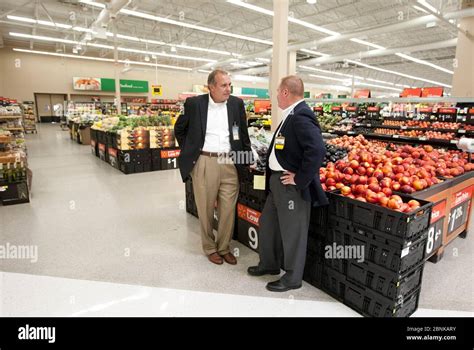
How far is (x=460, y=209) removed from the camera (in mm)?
3324

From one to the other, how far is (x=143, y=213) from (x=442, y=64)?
25.3 metres

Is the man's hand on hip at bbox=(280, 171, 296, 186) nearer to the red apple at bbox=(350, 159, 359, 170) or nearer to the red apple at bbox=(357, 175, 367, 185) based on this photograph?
the red apple at bbox=(357, 175, 367, 185)

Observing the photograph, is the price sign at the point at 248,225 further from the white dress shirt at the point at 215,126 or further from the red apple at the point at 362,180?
the red apple at the point at 362,180

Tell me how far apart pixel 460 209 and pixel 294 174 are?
7.50 ft

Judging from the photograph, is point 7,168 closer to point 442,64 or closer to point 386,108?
point 386,108

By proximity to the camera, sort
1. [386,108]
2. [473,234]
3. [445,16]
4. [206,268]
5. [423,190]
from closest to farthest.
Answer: [423,190], [206,268], [473,234], [386,108], [445,16]

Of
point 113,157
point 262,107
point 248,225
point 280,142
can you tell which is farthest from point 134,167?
point 262,107

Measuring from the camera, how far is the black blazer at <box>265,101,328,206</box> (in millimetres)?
2096

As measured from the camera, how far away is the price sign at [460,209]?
314 cm

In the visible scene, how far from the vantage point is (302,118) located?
215 centimetres

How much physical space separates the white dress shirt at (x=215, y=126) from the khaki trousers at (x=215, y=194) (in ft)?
0.35

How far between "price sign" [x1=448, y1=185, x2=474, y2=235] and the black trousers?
69.1 inches

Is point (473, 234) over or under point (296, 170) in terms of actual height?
under
